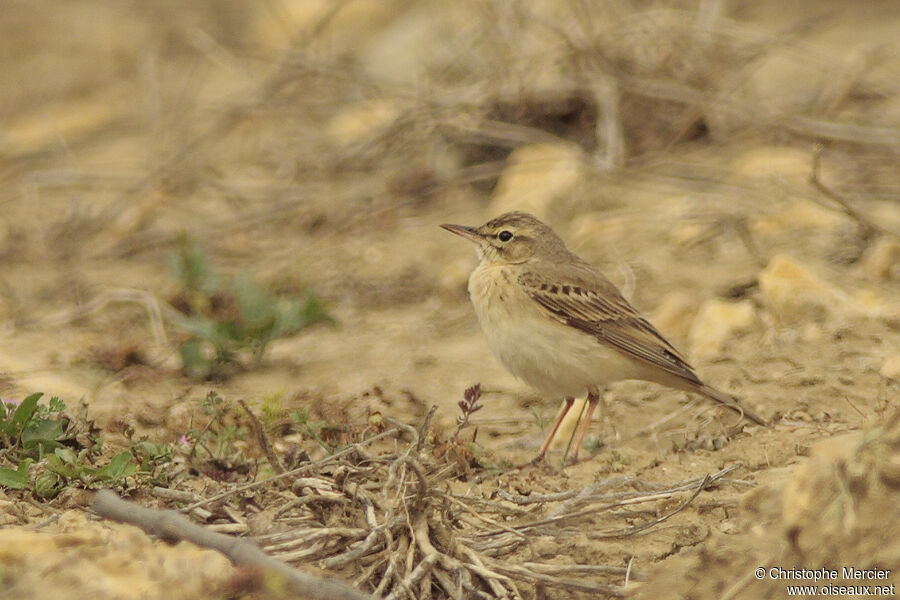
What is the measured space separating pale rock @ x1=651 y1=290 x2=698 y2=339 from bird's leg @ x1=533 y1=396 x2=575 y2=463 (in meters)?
0.77

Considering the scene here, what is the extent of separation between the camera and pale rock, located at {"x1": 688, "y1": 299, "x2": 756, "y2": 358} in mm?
6148

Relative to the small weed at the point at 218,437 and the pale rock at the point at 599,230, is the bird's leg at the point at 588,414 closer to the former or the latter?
the small weed at the point at 218,437

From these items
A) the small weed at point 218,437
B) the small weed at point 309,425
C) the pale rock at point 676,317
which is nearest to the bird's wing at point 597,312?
the pale rock at point 676,317

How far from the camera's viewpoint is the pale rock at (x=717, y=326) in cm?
615

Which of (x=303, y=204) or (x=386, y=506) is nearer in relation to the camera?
(x=386, y=506)

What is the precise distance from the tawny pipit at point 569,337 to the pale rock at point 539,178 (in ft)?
7.41

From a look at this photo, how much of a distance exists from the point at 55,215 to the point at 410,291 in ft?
12.0

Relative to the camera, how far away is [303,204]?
9266mm

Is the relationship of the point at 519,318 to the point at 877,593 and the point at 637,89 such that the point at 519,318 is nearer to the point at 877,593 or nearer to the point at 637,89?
the point at 877,593

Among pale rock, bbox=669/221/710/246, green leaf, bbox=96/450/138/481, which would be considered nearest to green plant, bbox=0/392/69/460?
green leaf, bbox=96/450/138/481

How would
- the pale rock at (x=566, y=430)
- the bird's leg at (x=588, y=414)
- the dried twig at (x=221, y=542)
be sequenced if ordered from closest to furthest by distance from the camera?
the dried twig at (x=221, y=542), the bird's leg at (x=588, y=414), the pale rock at (x=566, y=430)

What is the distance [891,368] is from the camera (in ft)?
17.5

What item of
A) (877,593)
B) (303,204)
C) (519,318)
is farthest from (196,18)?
(877,593)

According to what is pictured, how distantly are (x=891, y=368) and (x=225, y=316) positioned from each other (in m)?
3.93
